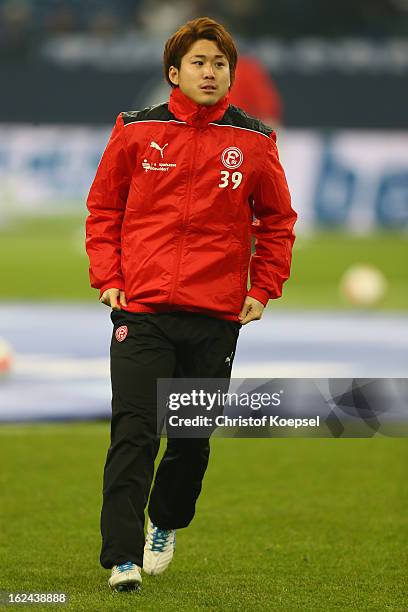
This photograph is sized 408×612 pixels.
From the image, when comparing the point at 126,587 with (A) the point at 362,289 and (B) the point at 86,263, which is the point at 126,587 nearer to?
(A) the point at 362,289

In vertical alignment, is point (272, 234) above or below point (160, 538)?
above

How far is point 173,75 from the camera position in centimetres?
476

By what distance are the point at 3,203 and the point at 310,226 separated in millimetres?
4739

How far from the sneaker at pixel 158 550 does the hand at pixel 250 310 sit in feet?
2.88

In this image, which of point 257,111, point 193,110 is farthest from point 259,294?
point 257,111

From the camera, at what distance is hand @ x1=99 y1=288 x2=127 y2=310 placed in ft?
15.3

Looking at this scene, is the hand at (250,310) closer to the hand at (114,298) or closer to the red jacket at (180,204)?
the red jacket at (180,204)

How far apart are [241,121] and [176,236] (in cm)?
49

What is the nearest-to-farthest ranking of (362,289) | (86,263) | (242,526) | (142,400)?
(142,400), (242,526), (362,289), (86,263)

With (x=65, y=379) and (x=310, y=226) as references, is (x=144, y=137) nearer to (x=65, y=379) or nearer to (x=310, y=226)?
(x=65, y=379)

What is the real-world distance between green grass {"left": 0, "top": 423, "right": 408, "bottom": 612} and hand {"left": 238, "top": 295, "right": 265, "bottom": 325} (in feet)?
3.13

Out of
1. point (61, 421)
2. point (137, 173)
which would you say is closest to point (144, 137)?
point (137, 173)

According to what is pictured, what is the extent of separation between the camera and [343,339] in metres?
→ 11.6

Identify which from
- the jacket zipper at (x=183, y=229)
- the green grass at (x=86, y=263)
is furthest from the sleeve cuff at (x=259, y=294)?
the green grass at (x=86, y=263)
